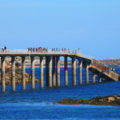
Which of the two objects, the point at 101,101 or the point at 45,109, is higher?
the point at 101,101

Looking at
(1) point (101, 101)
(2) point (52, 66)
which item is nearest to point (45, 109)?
(1) point (101, 101)

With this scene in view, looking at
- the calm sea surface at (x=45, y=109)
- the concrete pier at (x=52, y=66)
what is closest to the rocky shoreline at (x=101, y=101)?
the calm sea surface at (x=45, y=109)

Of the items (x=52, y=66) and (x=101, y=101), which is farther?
(x=52, y=66)

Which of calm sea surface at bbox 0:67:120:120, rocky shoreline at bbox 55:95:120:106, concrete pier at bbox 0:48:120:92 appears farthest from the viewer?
concrete pier at bbox 0:48:120:92

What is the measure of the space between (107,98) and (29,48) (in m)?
35.5

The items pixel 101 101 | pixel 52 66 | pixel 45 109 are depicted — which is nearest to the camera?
pixel 45 109

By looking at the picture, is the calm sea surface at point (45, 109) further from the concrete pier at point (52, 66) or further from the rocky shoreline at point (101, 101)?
the concrete pier at point (52, 66)

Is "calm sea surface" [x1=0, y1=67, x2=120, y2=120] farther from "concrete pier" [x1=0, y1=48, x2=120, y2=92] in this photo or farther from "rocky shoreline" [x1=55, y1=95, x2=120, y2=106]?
"concrete pier" [x1=0, y1=48, x2=120, y2=92]

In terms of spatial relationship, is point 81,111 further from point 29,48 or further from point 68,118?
point 29,48

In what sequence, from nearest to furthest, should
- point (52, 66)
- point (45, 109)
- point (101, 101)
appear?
point (45, 109) → point (101, 101) → point (52, 66)

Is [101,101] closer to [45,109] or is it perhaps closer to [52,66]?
[45,109]

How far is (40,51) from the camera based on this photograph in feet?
393

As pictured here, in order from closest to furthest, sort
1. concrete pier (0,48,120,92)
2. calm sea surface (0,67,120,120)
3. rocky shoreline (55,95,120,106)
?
calm sea surface (0,67,120,120)
rocky shoreline (55,95,120,106)
concrete pier (0,48,120,92)

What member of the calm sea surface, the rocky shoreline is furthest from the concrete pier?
the rocky shoreline
